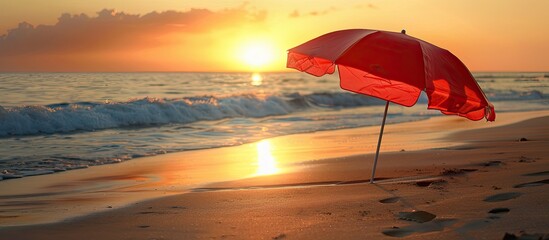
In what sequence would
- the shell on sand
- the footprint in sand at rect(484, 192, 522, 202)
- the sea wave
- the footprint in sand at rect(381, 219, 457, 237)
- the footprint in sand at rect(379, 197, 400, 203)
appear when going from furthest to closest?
the sea wave < the footprint in sand at rect(379, 197, 400, 203) < the footprint in sand at rect(484, 192, 522, 202) < the shell on sand < the footprint in sand at rect(381, 219, 457, 237)

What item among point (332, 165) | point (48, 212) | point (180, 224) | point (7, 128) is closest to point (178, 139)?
point (7, 128)

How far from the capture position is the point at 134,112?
70.7 ft

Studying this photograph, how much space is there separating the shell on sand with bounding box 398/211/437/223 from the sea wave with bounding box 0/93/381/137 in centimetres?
1385

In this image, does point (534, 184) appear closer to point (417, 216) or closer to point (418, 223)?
point (417, 216)

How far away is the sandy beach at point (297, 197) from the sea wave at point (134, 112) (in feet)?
25.4

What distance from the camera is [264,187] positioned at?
24.7 feet

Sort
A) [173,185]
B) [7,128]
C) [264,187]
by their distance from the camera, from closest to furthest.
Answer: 1. [264,187]
2. [173,185]
3. [7,128]

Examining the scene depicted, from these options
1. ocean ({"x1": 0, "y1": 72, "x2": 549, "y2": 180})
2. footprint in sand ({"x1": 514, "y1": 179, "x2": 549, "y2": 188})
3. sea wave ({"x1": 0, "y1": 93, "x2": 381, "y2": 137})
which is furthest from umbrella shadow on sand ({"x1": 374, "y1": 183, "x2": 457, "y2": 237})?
sea wave ({"x1": 0, "y1": 93, "x2": 381, "y2": 137})

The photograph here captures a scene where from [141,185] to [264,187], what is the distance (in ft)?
5.75

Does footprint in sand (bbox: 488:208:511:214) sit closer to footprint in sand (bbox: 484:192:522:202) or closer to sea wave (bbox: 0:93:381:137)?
footprint in sand (bbox: 484:192:522:202)

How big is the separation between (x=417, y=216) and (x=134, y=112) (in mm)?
17569

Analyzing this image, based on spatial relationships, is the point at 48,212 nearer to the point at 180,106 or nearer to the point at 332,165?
the point at 332,165

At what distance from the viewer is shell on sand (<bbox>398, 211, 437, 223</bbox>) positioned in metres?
4.93

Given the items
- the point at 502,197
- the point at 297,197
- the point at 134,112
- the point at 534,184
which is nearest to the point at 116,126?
the point at 134,112
